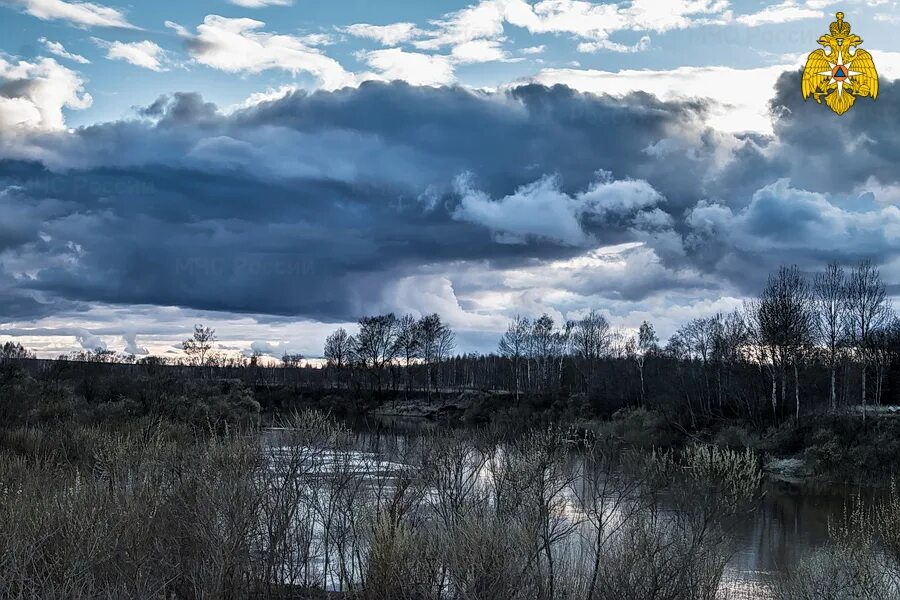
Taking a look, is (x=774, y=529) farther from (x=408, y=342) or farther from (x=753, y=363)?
(x=408, y=342)

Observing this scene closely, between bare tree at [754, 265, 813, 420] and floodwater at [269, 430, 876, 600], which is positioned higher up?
bare tree at [754, 265, 813, 420]

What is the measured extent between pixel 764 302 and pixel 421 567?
58664 millimetres

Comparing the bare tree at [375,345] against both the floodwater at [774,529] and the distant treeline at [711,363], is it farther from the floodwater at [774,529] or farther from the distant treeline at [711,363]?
the floodwater at [774,529]

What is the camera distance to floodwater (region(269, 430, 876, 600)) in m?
26.2

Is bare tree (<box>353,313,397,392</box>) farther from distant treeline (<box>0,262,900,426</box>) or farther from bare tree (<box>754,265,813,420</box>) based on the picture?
bare tree (<box>754,265,813,420</box>)

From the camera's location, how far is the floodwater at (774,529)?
26.2m

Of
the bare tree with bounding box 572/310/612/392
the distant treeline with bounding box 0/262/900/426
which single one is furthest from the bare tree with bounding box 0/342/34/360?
the bare tree with bounding box 572/310/612/392

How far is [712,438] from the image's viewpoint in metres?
60.7

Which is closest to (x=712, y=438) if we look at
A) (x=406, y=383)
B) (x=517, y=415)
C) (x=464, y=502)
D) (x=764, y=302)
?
(x=764, y=302)

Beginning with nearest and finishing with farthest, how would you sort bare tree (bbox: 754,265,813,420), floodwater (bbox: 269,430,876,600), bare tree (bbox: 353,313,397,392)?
floodwater (bbox: 269,430,876,600) → bare tree (bbox: 754,265,813,420) → bare tree (bbox: 353,313,397,392)

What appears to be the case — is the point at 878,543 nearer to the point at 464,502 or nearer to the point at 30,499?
the point at 464,502

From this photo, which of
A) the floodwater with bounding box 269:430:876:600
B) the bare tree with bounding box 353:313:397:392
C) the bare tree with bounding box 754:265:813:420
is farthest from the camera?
the bare tree with bounding box 353:313:397:392

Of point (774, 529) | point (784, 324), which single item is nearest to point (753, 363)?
point (784, 324)

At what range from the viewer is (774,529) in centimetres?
3428
